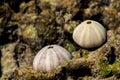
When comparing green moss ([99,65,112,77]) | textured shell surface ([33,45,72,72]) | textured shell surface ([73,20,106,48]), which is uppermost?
textured shell surface ([73,20,106,48])

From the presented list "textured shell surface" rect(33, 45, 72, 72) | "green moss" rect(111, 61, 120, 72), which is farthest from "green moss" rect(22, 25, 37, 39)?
"green moss" rect(111, 61, 120, 72)

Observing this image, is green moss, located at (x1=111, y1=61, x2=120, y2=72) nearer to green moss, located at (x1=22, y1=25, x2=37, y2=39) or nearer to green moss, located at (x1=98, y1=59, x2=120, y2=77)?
green moss, located at (x1=98, y1=59, x2=120, y2=77)

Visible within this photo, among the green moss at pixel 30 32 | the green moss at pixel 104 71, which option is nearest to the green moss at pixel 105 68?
the green moss at pixel 104 71

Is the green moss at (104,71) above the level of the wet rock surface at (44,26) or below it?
below

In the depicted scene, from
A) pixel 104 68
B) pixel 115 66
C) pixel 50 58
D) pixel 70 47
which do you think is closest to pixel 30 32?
pixel 70 47

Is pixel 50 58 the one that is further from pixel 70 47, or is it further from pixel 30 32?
pixel 30 32

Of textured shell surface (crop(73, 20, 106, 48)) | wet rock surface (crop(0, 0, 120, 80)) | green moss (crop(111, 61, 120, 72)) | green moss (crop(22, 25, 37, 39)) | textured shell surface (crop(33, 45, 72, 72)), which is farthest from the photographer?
green moss (crop(22, 25, 37, 39))

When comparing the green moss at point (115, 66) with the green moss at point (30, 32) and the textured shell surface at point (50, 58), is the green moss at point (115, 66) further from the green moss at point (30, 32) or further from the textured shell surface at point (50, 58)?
the green moss at point (30, 32)
